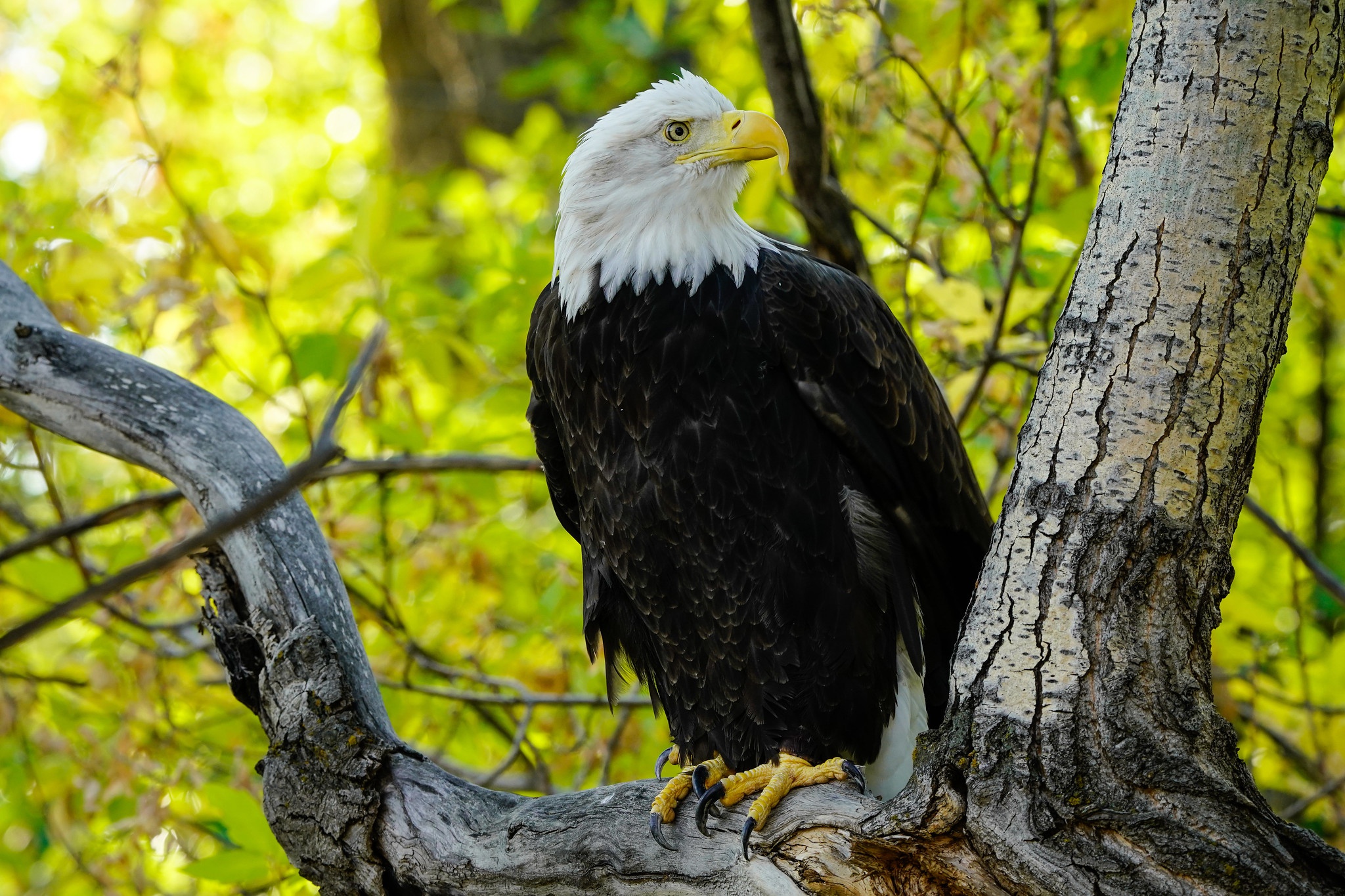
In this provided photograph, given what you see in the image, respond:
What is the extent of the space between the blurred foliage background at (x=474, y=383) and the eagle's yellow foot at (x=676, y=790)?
2.96 ft

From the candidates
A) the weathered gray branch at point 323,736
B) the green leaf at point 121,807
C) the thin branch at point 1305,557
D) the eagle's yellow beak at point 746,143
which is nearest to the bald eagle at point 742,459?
the eagle's yellow beak at point 746,143

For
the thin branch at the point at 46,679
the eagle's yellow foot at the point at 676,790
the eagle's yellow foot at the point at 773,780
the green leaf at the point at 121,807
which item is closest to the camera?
the eagle's yellow foot at the point at 676,790

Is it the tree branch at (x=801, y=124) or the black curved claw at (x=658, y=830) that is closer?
the black curved claw at (x=658, y=830)

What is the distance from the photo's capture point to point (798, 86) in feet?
10.4

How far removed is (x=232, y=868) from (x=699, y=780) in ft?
4.10

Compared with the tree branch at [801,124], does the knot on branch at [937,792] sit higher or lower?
lower

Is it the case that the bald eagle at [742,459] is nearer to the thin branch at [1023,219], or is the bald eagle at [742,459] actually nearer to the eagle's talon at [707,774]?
the eagle's talon at [707,774]

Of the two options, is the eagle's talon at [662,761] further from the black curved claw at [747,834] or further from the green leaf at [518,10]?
the green leaf at [518,10]

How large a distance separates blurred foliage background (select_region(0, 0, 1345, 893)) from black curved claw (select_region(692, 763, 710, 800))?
3.39 ft

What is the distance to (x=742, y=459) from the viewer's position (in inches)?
104

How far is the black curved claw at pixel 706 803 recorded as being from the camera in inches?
86.2

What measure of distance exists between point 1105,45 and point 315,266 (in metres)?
2.53

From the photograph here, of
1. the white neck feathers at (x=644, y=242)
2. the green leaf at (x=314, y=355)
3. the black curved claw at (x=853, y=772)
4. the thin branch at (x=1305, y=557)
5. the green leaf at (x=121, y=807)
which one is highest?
the white neck feathers at (x=644, y=242)

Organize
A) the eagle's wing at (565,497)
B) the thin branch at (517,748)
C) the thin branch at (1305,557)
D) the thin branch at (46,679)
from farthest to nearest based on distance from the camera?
the thin branch at (46,679) < the thin branch at (517,748) < the thin branch at (1305,557) < the eagle's wing at (565,497)
